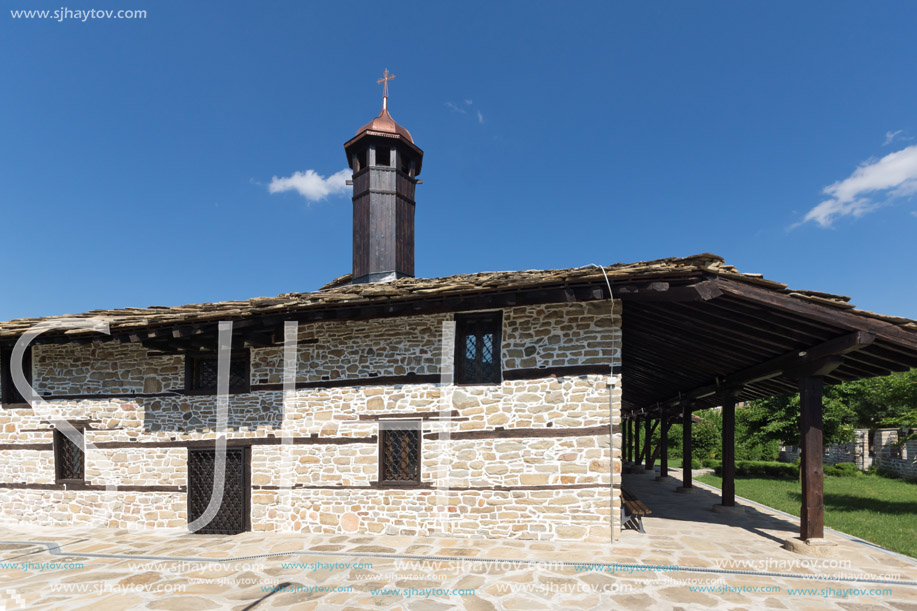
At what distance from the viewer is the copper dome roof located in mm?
11727

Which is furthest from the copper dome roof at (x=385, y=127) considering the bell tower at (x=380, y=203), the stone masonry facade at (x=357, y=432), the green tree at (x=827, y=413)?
the green tree at (x=827, y=413)

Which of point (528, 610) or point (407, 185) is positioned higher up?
point (407, 185)

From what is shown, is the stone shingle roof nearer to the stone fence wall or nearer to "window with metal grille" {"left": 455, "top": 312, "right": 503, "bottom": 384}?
"window with metal grille" {"left": 455, "top": 312, "right": 503, "bottom": 384}

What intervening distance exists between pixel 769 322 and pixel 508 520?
4253 millimetres

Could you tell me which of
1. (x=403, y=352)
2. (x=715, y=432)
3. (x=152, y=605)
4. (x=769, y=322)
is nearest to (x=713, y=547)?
(x=769, y=322)

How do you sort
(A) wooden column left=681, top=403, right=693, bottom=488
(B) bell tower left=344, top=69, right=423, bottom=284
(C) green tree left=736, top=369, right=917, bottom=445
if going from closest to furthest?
(B) bell tower left=344, top=69, right=423, bottom=284 → (A) wooden column left=681, top=403, right=693, bottom=488 → (C) green tree left=736, top=369, right=917, bottom=445

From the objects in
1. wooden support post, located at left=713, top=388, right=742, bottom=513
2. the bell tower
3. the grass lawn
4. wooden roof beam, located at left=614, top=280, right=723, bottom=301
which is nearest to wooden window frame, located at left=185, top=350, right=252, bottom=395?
the bell tower

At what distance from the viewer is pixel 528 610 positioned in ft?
15.4

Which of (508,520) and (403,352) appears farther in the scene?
(403,352)

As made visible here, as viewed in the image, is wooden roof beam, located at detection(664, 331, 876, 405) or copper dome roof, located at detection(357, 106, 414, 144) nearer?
wooden roof beam, located at detection(664, 331, 876, 405)

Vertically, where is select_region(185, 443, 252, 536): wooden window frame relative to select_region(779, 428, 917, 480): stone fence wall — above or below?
above

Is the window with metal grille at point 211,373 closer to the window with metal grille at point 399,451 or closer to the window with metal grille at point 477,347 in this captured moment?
the window with metal grille at point 399,451

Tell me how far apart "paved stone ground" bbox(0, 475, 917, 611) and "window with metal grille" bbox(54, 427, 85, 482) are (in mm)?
1307

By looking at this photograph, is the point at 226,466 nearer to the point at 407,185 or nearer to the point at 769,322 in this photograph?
the point at 407,185
